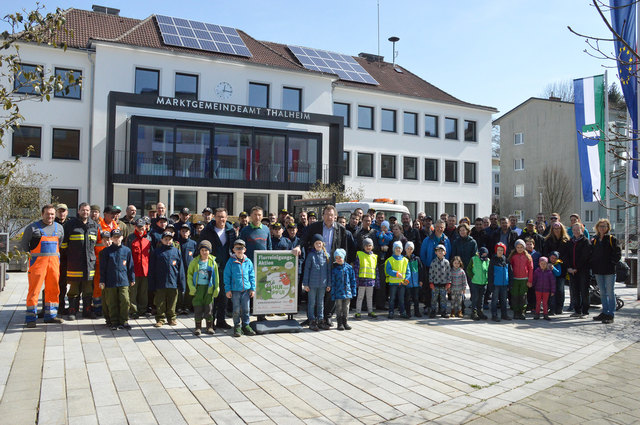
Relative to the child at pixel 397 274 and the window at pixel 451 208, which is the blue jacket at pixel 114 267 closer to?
the child at pixel 397 274

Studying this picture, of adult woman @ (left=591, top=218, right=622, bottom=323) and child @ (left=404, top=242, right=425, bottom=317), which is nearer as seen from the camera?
adult woman @ (left=591, top=218, right=622, bottom=323)

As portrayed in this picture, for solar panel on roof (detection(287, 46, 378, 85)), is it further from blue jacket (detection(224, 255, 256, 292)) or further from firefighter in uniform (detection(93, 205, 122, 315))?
blue jacket (detection(224, 255, 256, 292))

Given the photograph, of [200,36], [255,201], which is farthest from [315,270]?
[200,36]

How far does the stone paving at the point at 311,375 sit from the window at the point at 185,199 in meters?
19.3

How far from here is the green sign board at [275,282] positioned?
909 cm

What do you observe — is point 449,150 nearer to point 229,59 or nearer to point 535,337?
point 229,59

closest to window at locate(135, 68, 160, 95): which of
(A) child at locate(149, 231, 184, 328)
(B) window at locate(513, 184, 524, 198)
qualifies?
(A) child at locate(149, 231, 184, 328)

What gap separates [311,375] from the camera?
20.0 feet

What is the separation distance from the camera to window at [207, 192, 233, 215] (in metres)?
29.1

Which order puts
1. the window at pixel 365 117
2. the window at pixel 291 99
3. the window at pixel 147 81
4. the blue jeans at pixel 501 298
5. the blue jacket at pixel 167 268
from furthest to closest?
the window at pixel 365 117
the window at pixel 291 99
the window at pixel 147 81
the blue jeans at pixel 501 298
the blue jacket at pixel 167 268

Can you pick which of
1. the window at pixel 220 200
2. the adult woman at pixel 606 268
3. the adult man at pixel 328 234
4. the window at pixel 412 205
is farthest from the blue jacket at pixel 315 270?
the window at pixel 412 205

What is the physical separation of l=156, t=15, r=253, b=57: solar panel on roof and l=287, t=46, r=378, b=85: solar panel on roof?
4.15m

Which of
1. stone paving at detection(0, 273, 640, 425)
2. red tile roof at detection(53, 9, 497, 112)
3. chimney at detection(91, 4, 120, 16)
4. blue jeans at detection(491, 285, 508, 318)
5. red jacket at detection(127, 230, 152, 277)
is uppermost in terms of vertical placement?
chimney at detection(91, 4, 120, 16)

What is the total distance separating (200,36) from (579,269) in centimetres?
2504
